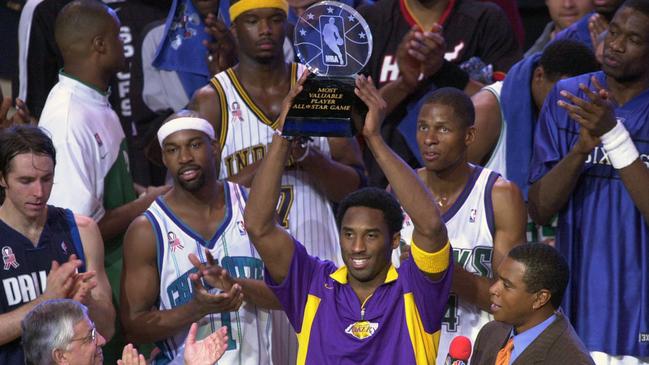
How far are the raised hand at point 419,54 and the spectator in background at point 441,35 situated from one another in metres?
0.19

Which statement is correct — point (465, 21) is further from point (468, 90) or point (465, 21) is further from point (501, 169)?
point (501, 169)

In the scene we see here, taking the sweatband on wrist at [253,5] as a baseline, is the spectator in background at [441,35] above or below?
below

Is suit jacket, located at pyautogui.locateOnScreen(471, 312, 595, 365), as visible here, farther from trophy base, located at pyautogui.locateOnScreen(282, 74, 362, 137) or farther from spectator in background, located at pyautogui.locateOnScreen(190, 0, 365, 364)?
spectator in background, located at pyautogui.locateOnScreen(190, 0, 365, 364)

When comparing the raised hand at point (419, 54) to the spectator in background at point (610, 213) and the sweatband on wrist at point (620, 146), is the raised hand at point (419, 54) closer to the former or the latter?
the spectator in background at point (610, 213)

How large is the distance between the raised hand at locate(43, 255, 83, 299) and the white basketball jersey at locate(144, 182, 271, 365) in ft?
2.18

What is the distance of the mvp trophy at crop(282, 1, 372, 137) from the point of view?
215 inches

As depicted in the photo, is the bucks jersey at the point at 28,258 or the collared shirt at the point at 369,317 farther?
the bucks jersey at the point at 28,258

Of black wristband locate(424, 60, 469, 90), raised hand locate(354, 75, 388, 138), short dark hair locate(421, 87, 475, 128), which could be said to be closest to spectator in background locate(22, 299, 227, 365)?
raised hand locate(354, 75, 388, 138)

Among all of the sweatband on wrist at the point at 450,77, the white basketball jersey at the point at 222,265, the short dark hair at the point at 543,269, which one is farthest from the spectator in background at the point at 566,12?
the short dark hair at the point at 543,269

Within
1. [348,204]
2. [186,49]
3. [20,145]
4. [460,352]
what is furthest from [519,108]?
[20,145]

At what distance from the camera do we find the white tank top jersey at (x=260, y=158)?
702cm

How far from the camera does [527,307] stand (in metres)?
5.55

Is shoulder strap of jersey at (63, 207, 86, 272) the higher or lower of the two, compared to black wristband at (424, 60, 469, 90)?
lower

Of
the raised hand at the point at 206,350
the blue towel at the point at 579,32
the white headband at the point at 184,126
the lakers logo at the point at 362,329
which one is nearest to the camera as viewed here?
the raised hand at the point at 206,350
